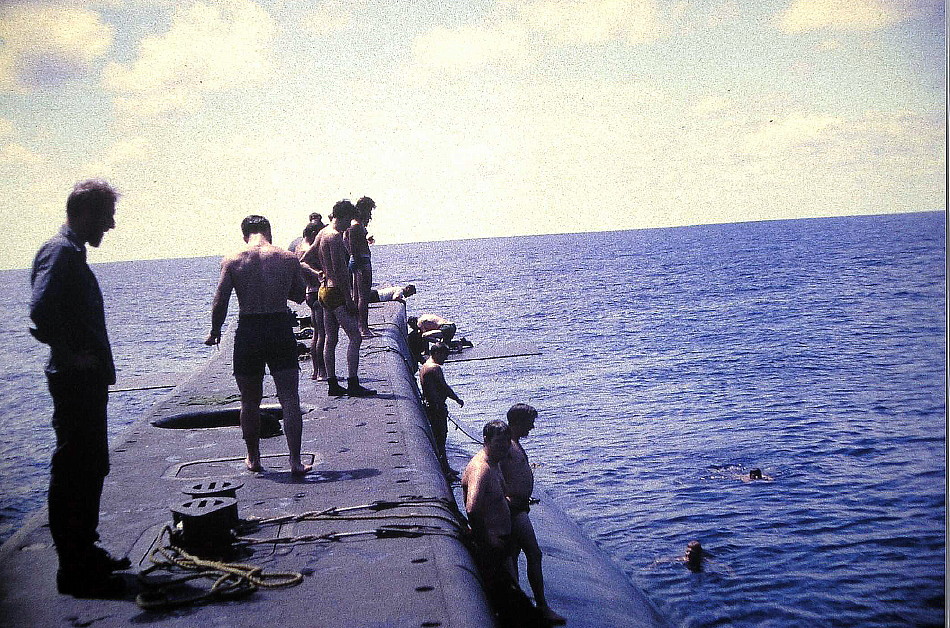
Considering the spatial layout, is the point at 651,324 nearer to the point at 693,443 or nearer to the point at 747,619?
the point at 693,443

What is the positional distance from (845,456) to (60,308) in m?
22.7

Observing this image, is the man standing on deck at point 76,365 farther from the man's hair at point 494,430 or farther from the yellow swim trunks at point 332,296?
the yellow swim trunks at point 332,296

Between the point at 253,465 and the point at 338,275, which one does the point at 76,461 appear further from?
the point at 338,275

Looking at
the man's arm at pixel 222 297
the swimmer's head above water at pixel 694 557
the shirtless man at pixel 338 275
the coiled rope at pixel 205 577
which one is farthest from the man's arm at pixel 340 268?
the swimmer's head above water at pixel 694 557

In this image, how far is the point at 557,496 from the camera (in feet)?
68.0

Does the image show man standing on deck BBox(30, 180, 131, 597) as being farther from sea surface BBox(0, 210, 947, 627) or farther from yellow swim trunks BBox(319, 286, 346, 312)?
sea surface BBox(0, 210, 947, 627)

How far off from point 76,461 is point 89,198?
4.66ft

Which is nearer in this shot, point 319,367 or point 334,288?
point 334,288

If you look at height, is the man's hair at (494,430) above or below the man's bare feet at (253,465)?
above

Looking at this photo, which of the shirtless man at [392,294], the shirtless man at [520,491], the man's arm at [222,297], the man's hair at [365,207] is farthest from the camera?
the shirtless man at [392,294]

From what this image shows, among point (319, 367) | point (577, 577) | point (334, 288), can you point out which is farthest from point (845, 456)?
point (334, 288)

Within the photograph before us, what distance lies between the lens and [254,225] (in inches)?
285

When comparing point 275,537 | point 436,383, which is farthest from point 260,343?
point 436,383

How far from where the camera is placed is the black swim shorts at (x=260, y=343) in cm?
703
